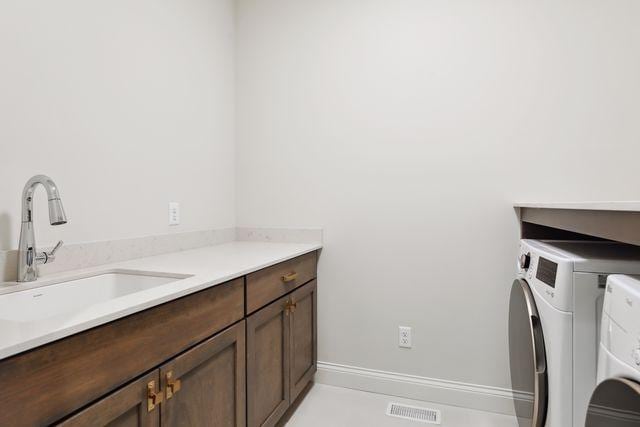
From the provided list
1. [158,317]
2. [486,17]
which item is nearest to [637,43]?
[486,17]

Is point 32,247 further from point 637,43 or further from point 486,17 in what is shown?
point 637,43

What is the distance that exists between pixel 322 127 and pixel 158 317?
1.50 metres

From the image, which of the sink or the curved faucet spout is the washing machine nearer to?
the sink

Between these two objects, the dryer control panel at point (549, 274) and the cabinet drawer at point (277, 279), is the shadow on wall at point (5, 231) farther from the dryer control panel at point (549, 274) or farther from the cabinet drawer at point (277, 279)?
the dryer control panel at point (549, 274)

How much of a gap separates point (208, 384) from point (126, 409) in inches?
12.8

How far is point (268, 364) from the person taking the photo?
61.0 inches

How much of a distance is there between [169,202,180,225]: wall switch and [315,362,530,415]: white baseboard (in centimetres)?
117

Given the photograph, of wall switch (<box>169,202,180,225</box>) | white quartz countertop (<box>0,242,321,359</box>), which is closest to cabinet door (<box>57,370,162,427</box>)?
white quartz countertop (<box>0,242,321,359</box>)

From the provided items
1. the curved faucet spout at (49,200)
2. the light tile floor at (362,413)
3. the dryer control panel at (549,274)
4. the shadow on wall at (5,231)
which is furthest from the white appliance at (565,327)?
the shadow on wall at (5,231)

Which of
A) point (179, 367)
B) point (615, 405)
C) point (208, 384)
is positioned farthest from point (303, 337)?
point (615, 405)

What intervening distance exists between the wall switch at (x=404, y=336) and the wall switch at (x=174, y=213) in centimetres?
132

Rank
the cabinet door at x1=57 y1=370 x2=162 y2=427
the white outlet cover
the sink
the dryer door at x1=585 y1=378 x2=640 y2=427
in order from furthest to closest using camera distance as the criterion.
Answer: the white outlet cover
the sink
the cabinet door at x1=57 y1=370 x2=162 y2=427
the dryer door at x1=585 y1=378 x2=640 y2=427

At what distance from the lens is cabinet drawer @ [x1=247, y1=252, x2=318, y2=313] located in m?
1.41

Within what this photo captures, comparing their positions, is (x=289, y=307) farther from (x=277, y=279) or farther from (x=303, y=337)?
(x=303, y=337)
